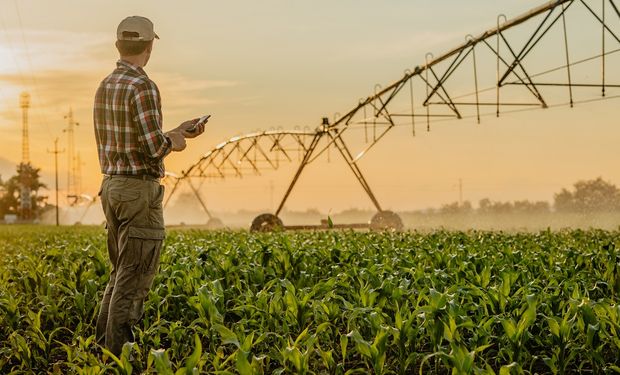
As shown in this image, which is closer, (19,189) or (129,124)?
(129,124)

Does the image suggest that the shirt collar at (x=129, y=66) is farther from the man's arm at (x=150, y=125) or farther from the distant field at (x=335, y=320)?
the distant field at (x=335, y=320)

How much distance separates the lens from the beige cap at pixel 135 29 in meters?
5.81

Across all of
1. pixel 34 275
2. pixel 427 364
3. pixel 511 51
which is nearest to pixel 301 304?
pixel 427 364

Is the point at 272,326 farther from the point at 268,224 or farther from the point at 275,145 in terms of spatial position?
the point at 275,145

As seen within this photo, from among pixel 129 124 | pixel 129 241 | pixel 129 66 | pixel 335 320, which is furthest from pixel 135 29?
pixel 335 320

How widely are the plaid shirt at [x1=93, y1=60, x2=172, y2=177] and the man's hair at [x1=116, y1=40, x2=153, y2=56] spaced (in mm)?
82

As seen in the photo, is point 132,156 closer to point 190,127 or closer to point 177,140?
point 177,140

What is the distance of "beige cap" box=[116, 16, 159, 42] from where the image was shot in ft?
19.1

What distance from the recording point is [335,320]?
21.0ft

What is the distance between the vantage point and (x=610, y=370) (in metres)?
5.79

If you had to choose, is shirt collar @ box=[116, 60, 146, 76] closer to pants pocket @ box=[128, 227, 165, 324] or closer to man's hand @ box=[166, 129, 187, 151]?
man's hand @ box=[166, 129, 187, 151]

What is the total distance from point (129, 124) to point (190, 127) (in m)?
0.46

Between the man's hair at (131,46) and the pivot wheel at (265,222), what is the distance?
17871 millimetres

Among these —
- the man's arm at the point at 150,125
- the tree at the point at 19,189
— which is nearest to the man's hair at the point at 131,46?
the man's arm at the point at 150,125
